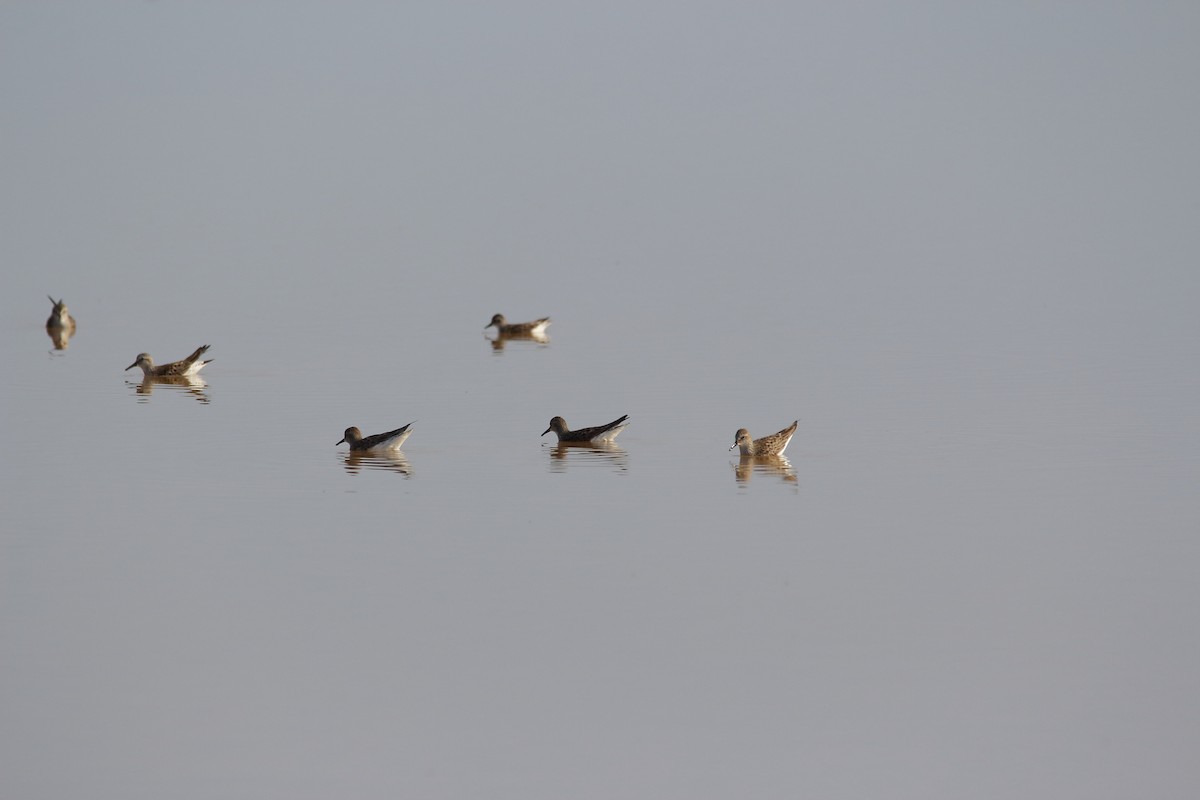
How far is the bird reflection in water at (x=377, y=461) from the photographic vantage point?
1758cm

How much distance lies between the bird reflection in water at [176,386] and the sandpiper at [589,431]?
5.21 metres

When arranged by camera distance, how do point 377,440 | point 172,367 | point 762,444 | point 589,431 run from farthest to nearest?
point 172,367 < point 589,431 < point 377,440 < point 762,444

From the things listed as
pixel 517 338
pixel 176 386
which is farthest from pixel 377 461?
pixel 517 338

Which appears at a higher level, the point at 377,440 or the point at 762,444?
the point at 762,444

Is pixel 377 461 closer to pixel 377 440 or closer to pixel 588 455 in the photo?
pixel 377 440

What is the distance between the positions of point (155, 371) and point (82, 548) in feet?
36.2

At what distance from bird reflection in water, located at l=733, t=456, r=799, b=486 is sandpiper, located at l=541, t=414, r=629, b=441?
5.55 feet

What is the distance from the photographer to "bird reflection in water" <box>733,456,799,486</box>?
17000mm

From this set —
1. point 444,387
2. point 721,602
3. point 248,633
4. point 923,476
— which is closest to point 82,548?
point 248,633

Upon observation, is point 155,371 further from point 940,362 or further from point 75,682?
point 75,682

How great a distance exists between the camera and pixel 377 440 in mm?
18375

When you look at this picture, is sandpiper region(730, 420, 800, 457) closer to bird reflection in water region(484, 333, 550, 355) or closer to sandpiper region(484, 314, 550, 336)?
bird reflection in water region(484, 333, 550, 355)

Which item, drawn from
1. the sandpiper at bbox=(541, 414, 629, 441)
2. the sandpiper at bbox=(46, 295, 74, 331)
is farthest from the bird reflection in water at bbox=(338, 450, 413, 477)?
the sandpiper at bbox=(46, 295, 74, 331)

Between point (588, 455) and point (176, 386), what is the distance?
7.82m
